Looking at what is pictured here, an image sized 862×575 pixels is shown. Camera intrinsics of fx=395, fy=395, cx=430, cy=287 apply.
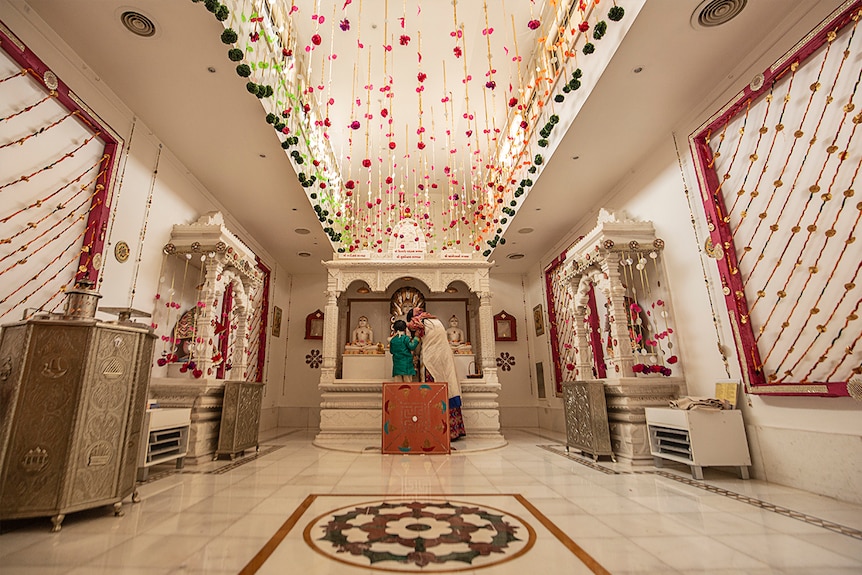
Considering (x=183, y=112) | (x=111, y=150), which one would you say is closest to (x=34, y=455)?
(x=111, y=150)

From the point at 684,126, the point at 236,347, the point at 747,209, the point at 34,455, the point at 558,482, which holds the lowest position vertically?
the point at 558,482

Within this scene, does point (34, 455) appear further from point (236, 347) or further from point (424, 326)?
point (424, 326)

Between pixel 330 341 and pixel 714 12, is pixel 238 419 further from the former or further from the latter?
pixel 714 12

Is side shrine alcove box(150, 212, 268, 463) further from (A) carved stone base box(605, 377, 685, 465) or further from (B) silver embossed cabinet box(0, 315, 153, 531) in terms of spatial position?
(A) carved stone base box(605, 377, 685, 465)

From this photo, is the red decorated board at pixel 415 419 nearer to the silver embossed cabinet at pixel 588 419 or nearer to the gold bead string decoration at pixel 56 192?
the silver embossed cabinet at pixel 588 419

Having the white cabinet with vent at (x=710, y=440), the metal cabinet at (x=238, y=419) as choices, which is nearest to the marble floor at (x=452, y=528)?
the white cabinet with vent at (x=710, y=440)

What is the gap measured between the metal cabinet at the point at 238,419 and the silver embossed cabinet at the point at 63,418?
199cm

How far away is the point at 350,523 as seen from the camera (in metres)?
2.38

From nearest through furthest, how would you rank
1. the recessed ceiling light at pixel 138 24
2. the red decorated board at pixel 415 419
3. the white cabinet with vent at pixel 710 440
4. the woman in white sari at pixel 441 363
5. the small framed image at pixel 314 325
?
the recessed ceiling light at pixel 138 24 < the white cabinet with vent at pixel 710 440 < the red decorated board at pixel 415 419 < the woman in white sari at pixel 441 363 < the small framed image at pixel 314 325

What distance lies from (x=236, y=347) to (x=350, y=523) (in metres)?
4.45

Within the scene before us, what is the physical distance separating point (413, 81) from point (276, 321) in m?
5.77

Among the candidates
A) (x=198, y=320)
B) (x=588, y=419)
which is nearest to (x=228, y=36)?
(x=198, y=320)

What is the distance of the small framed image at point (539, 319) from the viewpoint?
8688 mm

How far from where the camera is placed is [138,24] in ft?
11.0
